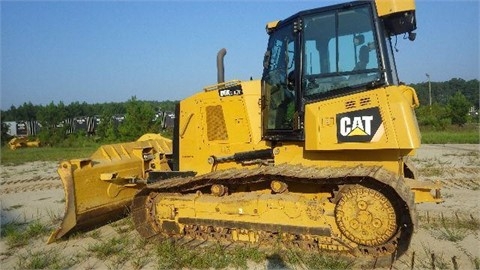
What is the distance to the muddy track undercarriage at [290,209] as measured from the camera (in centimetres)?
467

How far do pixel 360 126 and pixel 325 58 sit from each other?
39.6 inches

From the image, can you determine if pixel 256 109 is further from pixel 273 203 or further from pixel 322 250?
pixel 322 250

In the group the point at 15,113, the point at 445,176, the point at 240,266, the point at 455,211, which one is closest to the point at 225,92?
the point at 240,266

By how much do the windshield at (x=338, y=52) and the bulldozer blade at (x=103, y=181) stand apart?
3.55 m

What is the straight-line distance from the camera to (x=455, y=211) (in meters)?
7.23

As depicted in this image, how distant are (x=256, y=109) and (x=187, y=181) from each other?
1504 millimetres

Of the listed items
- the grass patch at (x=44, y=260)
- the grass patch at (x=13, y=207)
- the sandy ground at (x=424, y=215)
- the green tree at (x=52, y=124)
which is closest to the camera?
the sandy ground at (x=424, y=215)

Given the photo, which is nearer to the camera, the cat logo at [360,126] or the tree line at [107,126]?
the cat logo at [360,126]

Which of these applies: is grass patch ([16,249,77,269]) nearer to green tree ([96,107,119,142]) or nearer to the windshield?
the windshield

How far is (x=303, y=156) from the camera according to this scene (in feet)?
17.7

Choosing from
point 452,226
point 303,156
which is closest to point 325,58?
point 303,156

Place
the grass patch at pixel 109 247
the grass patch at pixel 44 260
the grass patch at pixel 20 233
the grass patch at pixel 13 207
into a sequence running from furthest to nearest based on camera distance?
1. the grass patch at pixel 13 207
2. the grass patch at pixel 20 233
3. the grass patch at pixel 109 247
4. the grass patch at pixel 44 260

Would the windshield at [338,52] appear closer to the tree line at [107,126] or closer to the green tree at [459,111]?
the tree line at [107,126]

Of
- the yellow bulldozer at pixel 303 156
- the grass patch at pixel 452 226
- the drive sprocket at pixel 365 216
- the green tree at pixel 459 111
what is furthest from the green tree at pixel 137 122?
the green tree at pixel 459 111
